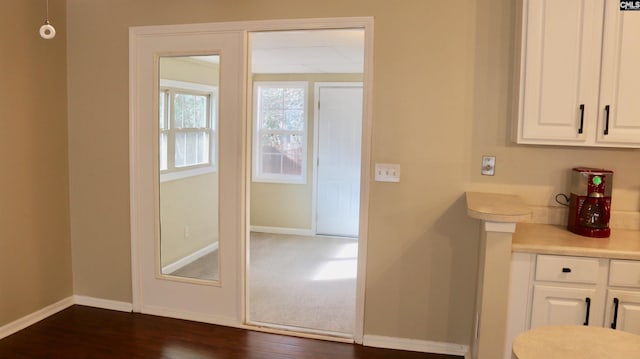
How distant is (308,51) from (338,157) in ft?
6.59

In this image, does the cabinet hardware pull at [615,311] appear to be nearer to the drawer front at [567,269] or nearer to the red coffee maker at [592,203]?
the drawer front at [567,269]

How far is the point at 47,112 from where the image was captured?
3.54 meters

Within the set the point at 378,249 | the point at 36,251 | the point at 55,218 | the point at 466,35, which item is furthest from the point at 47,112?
the point at 466,35

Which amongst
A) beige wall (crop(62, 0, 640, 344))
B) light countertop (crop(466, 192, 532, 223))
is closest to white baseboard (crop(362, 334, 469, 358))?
beige wall (crop(62, 0, 640, 344))

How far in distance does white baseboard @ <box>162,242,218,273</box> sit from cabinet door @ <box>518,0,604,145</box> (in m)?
2.29

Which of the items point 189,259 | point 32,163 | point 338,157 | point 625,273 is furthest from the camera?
point 338,157

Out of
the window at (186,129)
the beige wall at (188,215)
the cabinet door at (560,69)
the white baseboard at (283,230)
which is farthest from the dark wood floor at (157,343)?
the white baseboard at (283,230)

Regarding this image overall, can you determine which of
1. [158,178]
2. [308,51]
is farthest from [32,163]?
[308,51]

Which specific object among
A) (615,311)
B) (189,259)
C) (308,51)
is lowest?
(189,259)

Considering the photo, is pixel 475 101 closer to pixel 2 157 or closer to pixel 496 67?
pixel 496 67

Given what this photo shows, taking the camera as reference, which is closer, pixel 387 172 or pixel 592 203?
pixel 592 203

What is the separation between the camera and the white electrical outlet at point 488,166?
2.99 meters

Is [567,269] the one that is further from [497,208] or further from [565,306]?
[497,208]

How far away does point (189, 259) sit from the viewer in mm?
3674
